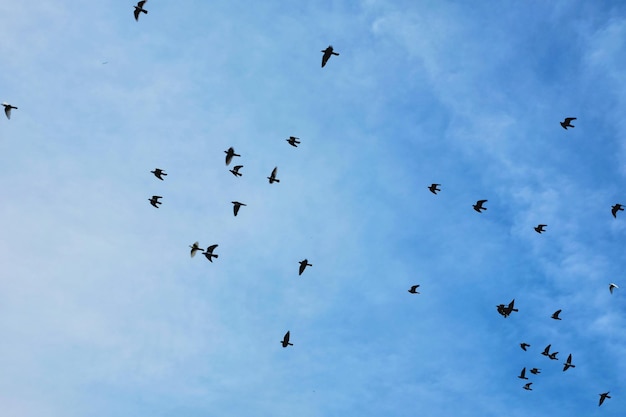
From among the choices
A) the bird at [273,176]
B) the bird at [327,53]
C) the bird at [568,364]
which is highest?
the bird at [327,53]

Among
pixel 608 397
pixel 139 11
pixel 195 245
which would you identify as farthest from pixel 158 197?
pixel 608 397

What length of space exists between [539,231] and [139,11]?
4389cm

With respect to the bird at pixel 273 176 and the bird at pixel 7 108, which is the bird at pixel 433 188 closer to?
the bird at pixel 273 176

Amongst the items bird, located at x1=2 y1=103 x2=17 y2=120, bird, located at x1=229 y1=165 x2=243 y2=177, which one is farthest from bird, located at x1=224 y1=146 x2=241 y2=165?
bird, located at x1=2 y1=103 x2=17 y2=120

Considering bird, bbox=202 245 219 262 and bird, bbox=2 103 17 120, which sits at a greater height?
bird, bbox=2 103 17 120

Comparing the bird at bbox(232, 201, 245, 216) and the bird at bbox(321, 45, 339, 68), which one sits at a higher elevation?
the bird at bbox(321, 45, 339, 68)

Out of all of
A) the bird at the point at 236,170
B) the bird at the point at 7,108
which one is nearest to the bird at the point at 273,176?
the bird at the point at 236,170

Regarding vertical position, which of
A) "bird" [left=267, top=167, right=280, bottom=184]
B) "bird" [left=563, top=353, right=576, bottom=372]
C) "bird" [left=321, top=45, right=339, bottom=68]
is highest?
"bird" [left=321, top=45, right=339, bottom=68]

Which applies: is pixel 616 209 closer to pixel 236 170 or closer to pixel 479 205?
pixel 479 205

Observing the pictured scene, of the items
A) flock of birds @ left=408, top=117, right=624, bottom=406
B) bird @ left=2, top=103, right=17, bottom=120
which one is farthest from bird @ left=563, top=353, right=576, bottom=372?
bird @ left=2, top=103, right=17, bottom=120

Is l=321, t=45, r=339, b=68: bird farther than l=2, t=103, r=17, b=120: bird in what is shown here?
No

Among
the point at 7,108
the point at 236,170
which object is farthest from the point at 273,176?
the point at 7,108

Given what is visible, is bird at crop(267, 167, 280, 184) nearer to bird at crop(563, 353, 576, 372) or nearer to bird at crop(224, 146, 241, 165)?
bird at crop(224, 146, 241, 165)

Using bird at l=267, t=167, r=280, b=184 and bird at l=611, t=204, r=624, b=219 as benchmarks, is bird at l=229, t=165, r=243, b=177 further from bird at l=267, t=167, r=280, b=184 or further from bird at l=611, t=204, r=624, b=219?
bird at l=611, t=204, r=624, b=219
